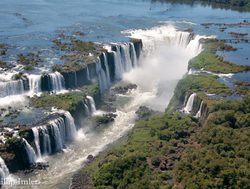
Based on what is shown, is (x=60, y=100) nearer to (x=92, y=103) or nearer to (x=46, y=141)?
(x=92, y=103)

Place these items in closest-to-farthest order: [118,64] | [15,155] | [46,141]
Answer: [15,155] < [46,141] < [118,64]

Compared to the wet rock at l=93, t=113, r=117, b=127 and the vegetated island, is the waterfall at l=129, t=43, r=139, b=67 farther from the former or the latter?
the wet rock at l=93, t=113, r=117, b=127

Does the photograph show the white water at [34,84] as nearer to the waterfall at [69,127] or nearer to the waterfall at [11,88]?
the waterfall at [11,88]

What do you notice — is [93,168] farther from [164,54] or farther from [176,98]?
[164,54]

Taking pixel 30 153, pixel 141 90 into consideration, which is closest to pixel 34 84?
pixel 30 153

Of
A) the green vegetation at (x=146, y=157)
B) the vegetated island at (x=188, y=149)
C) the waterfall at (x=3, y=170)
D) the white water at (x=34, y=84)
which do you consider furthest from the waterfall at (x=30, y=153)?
the white water at (x=34, y=84)

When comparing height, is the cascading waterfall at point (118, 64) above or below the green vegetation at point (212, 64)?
below
